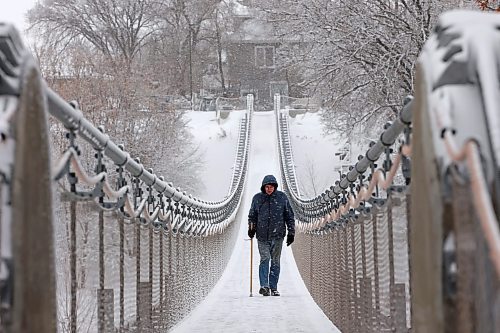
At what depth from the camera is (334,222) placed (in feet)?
30.6

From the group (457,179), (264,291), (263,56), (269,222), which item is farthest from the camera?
(263,56)

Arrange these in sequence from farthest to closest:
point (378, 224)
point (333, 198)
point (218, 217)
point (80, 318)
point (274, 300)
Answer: point (218, 217)
point (274, 300)
point (333, 198)
point (378, 224)
point (80, 318)

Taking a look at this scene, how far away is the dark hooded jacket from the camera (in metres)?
13.6

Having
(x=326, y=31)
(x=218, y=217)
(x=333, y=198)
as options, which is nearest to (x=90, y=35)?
(x=326, y=31)

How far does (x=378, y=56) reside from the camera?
74.0ft

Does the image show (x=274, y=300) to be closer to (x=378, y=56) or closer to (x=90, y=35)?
(x=378, y=56)

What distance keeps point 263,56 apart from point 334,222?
78020 mm

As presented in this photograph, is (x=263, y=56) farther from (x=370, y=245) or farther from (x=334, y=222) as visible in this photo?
(x=370, y=245)

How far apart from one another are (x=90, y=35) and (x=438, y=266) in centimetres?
5491

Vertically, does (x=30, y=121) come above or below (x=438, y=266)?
above

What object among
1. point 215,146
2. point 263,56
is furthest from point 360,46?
point 263,56

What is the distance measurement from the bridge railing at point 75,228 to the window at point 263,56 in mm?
76090

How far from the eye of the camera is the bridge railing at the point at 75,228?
108 inches

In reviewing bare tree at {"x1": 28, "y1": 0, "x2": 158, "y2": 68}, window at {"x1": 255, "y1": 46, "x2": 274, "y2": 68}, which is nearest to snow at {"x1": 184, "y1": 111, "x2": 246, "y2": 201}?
bare tree at {"x1": 28, "y1": 0, "x2": 158, "y2": 68}
